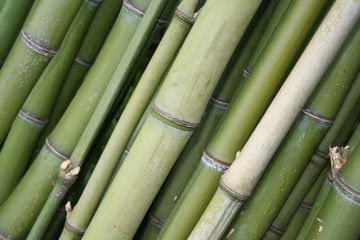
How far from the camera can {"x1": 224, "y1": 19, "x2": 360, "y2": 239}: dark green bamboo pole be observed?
3.02ft

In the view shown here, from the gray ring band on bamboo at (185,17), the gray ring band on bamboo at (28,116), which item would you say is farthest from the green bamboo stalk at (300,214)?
the gray ring band on bamboo at (28,116)

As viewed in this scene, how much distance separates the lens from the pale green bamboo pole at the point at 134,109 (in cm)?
99

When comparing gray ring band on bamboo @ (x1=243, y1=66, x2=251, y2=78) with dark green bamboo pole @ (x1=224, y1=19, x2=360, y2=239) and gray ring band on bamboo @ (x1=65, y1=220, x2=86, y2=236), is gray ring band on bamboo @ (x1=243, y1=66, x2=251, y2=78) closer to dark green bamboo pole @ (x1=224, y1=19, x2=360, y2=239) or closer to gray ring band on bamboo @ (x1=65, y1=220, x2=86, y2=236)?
dark green bamboo pole @ (x1=224, y1=19, x2=360, y2=239)

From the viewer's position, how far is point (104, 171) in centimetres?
104

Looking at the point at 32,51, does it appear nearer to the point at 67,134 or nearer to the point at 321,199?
the point at 67,134

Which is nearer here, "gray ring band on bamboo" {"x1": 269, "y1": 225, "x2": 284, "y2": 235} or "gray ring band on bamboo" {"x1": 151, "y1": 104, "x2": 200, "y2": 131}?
"gray ring band on bamboo" {"x1": 151, "y1": 104, "x2": 200, "y2": 131}

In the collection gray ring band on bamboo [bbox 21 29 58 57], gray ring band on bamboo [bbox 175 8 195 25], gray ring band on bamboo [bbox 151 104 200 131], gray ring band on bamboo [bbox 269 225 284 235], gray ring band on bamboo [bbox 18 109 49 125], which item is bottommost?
gray ring band on bamboo [bbox 18 109 49 125]

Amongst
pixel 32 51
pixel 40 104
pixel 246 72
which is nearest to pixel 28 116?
pixel 40 104

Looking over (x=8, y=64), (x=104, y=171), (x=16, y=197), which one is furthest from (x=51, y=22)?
(x=16, y=197)

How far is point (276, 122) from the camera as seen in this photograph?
87cm

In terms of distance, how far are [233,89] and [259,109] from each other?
132mm

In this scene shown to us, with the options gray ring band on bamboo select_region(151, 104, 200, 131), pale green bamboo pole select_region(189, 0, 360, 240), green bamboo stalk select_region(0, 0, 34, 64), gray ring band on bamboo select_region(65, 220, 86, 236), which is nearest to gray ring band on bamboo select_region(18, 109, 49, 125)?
green bamboo stalk select_region(0, 0, 34, 64)

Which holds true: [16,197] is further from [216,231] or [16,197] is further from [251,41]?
[251,41]

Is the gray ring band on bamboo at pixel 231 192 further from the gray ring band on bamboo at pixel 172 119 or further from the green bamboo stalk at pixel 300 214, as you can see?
the green bamboo stalk at pixel 300 214
